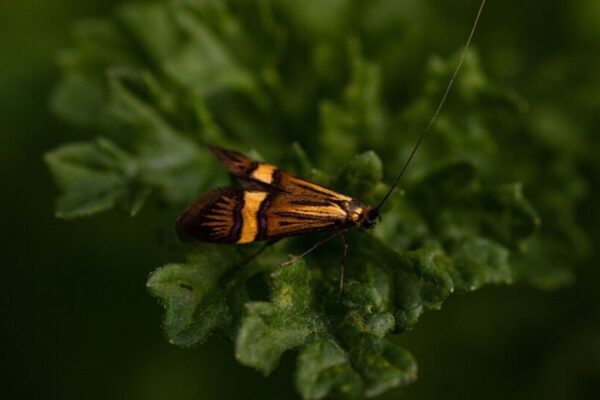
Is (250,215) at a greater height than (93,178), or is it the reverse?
(250,215)

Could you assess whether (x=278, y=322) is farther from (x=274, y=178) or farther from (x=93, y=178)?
(x=93, y=178)

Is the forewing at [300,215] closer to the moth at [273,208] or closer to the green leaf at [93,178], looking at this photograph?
the moth at [273,208]

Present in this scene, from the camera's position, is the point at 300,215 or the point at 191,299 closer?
the point at 191,299

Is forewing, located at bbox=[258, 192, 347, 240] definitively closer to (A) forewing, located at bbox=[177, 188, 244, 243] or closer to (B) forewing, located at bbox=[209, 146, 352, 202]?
(B) forewing, located at bbox=[209, 146, 352, 202]

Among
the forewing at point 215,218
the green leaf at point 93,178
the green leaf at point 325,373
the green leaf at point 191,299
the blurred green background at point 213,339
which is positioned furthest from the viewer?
the blurred green background at point 213,339

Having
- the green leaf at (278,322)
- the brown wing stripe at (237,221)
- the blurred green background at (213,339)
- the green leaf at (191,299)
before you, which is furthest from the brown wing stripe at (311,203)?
the blurred green background at (213,339)

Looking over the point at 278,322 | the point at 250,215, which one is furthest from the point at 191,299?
the point at 250,215

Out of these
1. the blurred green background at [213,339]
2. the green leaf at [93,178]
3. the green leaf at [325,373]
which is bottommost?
the blurred green background at [213,339]

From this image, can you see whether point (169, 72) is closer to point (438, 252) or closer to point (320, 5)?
point (320, 5)
